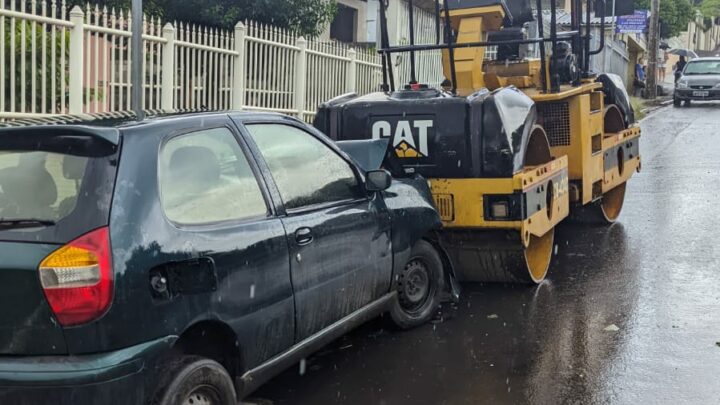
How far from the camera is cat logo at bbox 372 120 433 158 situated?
20.7 ft

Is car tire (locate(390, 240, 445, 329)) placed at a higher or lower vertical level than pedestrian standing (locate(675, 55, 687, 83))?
lower

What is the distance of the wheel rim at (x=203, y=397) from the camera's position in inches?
132

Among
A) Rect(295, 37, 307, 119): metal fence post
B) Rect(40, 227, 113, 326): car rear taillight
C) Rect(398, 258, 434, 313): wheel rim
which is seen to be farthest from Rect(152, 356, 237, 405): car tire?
Rect(295, 37, 307, 119): metal fence post

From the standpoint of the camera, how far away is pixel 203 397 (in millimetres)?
3453

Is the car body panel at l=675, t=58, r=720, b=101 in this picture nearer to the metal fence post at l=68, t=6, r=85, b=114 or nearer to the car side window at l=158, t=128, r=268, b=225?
the metal fence post at l=68, t=6, r=85, b=114

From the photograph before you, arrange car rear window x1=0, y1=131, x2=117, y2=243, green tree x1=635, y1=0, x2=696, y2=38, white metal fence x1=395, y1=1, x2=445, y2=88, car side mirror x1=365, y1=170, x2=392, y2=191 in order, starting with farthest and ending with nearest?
1. green tree x1=635, y1=0, x2=696, y2=38
2. white metal fence x1=395, y1=1, x2=445, y2=88
3. car side mirror x1=365, y1=170, x2=392, y2=191
4. car rear window x1=0, y1=131, x2=117, y2=243

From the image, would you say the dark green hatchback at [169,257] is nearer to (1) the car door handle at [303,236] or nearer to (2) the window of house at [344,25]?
(1) the car door handle at [303,236]

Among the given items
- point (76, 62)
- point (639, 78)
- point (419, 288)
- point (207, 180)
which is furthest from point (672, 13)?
point (207, 180)

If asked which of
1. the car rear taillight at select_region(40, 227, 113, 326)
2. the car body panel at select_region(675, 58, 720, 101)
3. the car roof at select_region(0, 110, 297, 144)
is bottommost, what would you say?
the car rear taillight at select_region(40, 227, 113, 326)

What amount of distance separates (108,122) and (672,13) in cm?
4380

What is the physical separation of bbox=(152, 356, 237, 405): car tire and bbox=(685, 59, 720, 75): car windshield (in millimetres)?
26634

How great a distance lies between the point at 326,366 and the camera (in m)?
4.93

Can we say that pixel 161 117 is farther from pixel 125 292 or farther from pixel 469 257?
pixel 469 257

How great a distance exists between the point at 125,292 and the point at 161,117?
1.09m
